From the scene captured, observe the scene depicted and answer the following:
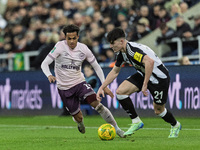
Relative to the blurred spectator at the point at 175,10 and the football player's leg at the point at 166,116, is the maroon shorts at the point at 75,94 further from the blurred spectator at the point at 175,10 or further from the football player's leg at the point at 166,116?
the blurred spectator at the point at 175,10

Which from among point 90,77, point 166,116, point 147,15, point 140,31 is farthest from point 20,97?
point 166,116

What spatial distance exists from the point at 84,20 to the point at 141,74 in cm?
1054

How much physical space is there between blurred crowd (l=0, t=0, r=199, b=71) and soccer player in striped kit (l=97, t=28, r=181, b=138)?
24.3ft

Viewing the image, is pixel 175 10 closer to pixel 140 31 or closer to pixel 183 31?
pixel 183 31

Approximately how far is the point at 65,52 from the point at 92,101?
1.10 metres

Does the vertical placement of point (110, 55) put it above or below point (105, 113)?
below

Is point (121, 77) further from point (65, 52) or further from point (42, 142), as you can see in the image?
point (42, 142)

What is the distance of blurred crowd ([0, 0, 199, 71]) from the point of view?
1778 cm

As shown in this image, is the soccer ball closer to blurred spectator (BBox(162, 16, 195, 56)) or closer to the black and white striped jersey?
the black and white striped jersey

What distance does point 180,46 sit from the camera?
657 inches

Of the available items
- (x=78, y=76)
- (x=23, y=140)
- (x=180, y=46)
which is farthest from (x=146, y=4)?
(x=23, y=140)

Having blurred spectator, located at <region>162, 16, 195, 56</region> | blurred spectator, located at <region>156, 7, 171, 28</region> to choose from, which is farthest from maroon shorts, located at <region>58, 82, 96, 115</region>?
blurred spectator, located at <region>156, 7, 171, 28</region>

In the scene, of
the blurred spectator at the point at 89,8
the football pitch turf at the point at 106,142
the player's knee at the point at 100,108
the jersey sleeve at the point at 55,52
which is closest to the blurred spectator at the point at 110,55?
the blurred spectator at the point at 89,8

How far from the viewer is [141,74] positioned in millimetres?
9805
